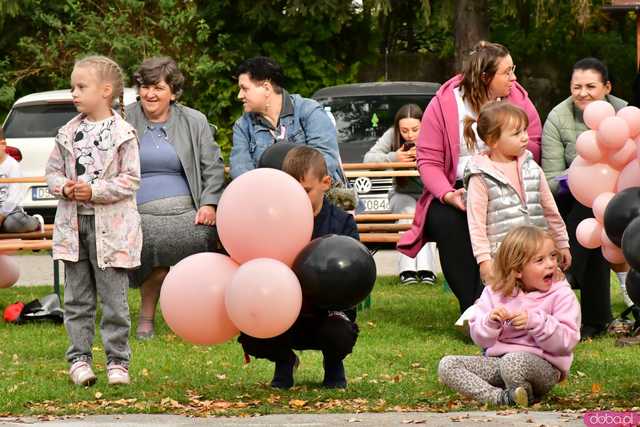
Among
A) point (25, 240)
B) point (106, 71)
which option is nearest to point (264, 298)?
point (106, 71)

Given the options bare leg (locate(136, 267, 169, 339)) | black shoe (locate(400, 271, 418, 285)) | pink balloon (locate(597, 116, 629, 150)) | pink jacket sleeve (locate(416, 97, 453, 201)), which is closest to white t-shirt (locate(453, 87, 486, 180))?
pink jacket sleeve (locate(416, 97, 453, 201))

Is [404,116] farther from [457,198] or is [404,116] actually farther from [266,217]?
[266,217]

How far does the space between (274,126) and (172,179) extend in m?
1.01

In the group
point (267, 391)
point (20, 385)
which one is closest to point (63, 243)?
point (20, 385)

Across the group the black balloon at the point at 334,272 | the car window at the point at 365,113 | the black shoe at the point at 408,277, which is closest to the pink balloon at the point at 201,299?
the black balloon at the point at 334,272

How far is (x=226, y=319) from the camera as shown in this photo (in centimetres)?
695

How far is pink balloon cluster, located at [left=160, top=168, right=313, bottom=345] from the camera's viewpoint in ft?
21.9

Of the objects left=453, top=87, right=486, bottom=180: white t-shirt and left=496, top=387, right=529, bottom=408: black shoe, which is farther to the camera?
left=453, top=87, right=486, bottom=180: white t-shirt

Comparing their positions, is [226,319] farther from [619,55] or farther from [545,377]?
[619,55]

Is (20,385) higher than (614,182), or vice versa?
(614,182)

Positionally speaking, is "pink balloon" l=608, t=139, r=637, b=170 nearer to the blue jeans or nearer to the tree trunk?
the blue jeans

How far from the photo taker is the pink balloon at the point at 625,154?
25.0ft

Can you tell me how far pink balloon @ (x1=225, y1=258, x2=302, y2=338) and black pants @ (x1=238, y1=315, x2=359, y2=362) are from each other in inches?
21.5

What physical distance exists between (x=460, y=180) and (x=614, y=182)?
7.28 feet
